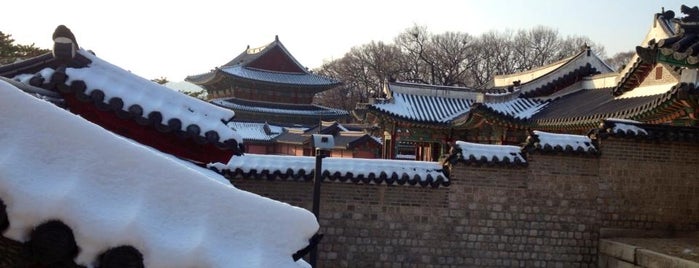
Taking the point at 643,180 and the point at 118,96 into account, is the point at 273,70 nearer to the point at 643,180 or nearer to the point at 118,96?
the point at 643,180

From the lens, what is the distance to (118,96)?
5.25 m

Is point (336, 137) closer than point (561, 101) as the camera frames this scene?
No

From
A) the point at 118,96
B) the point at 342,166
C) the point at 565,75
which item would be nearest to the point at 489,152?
the point at 342,166

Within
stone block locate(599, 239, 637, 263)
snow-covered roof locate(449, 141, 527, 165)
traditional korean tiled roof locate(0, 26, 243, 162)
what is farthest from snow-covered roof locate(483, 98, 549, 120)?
traditional korean tiled roof locate(0, 26, 243, 162)

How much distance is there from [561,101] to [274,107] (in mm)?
22634

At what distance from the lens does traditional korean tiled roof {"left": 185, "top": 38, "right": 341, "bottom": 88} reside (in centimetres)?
3569

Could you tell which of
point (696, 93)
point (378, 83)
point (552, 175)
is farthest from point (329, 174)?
point (378, 83)

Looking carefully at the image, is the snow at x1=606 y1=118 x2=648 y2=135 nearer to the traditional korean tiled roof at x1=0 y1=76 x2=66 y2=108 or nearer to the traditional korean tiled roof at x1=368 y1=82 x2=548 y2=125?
the traditional korean tiled roof at x1=368 y1=82 x2=548 y2=125

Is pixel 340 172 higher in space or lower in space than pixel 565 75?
lower

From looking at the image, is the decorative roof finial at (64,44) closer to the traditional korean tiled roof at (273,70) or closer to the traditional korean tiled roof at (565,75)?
the traditional korean tiled roof at (565,75)

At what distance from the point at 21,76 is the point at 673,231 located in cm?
911

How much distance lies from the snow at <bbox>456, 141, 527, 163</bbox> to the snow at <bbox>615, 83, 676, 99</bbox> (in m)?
4.12

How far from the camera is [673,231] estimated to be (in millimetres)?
8969

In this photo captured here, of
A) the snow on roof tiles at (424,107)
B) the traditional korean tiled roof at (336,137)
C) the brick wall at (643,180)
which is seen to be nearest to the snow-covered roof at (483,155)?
the brick wall at (643,180)
